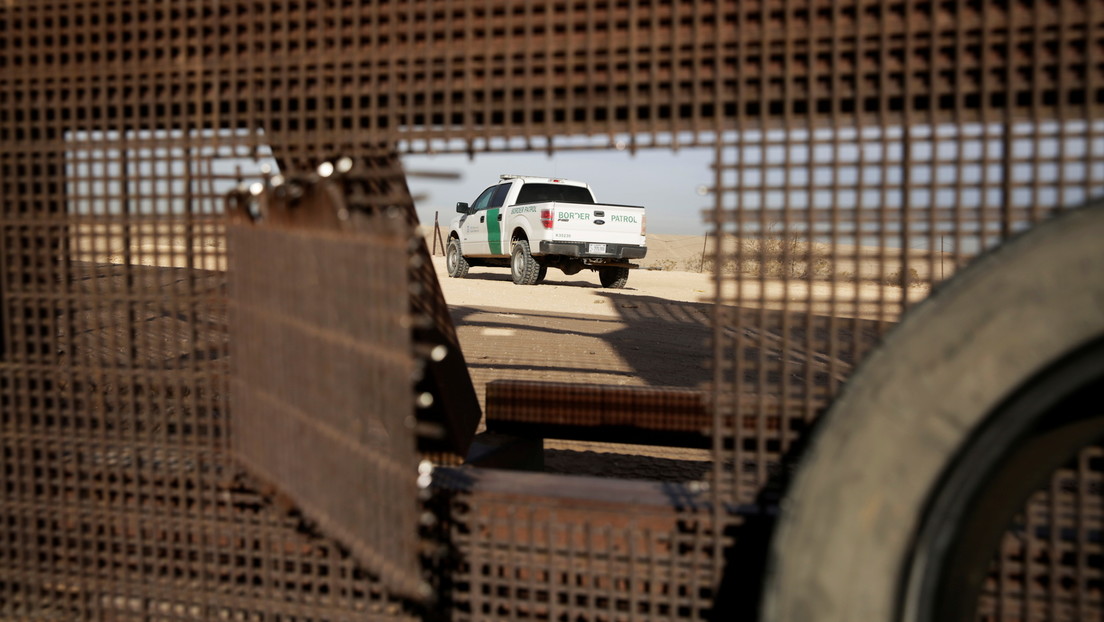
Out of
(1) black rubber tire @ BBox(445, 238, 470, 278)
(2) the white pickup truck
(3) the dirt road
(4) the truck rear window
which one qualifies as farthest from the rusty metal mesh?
(1) black rubber tire @ BBox(445, 238, 470, 278)

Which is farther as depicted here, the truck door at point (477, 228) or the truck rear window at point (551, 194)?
the truck door at point (477, 228)

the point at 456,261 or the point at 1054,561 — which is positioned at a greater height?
the point at 456,261

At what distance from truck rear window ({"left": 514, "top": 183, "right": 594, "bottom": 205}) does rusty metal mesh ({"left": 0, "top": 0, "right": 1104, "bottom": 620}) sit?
54.7 feet

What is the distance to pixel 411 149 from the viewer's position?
2.13m

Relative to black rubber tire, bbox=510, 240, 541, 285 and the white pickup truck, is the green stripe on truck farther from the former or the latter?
black rubber tire, bbox=510, 240, 541, 285

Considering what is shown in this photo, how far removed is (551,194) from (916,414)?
58.4 ft

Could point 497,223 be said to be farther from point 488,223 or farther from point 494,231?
point 488,223

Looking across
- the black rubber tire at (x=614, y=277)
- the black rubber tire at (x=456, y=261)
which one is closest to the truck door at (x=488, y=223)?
the black rubber tire at (x=456, y=261)

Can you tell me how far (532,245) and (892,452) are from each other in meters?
16.4

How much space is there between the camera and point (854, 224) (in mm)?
1869

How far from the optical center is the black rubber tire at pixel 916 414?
135 cm

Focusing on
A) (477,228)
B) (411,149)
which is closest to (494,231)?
(477,228)

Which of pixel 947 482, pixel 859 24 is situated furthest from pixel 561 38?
pixel 947 482

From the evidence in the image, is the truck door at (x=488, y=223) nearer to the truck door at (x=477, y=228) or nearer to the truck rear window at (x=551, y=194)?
the truck door at (x=477, y=228)
